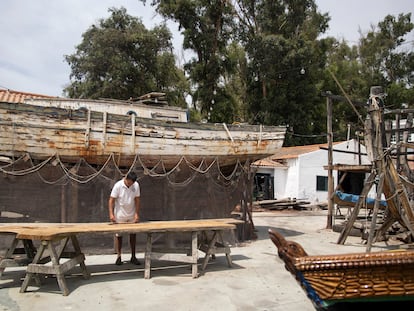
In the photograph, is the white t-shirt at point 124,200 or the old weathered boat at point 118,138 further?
the old weathered boat at point 118,138

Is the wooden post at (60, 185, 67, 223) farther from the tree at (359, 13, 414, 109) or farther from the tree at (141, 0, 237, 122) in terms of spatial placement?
the tree at (359, 13, 414, 109)

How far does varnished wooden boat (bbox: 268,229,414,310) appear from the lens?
Result: 135 inches

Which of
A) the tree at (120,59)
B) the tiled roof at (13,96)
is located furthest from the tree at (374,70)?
the tiled roof at (13,96)

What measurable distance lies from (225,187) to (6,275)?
16.2 ft

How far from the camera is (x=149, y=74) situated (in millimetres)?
24094

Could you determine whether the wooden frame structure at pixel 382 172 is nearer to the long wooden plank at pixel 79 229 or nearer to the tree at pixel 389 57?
the long wooden plank at pixel 79 229

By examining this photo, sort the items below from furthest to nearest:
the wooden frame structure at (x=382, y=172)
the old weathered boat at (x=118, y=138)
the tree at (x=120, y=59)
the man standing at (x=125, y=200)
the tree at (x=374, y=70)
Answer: the tree at (x=374, y=70) → the tree at (x=120, y=59) → the wooden frame structure at (x=382, y=172) → the old weathered boat at (x=118, y=138) → the man standing at (x=125, y=200)

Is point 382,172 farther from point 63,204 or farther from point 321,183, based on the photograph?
point 321,183

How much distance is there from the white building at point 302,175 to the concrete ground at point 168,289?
1582cm

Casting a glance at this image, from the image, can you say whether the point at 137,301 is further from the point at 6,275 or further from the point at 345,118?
the point at 345,118

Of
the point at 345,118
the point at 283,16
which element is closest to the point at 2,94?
the point at 283,16

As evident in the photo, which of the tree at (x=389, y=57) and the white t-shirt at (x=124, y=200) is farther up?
the tree at (x=389, y=57)

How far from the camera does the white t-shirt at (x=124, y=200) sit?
662 centimetres

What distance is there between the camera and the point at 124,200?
664cm
